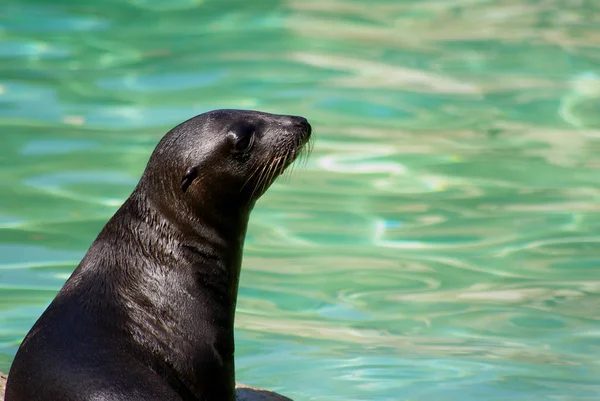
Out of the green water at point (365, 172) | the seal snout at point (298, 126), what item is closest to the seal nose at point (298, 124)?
the seal snout at point (298, 126)

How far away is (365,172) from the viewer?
32.3 ft

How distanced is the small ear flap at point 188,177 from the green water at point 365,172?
1.63 m

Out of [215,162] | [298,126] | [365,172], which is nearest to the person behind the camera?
[215,162]

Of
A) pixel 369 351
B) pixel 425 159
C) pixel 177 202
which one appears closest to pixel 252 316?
pixel 369 351

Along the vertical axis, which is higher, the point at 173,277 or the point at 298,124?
the point at 298,124

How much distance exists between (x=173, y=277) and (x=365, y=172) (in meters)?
5.21

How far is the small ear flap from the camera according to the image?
4.79 m

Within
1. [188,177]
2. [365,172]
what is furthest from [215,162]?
[365,172]

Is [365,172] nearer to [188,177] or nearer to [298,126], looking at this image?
[298,126]

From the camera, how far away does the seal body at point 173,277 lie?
170 inches

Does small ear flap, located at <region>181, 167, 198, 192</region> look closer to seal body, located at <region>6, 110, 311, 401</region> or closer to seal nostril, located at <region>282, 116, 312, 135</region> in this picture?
seal body, located at <region>6, 110, 311, 401</region>

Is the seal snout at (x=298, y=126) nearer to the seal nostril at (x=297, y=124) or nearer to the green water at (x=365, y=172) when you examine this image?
the seal nostril at (x=297, y=124)

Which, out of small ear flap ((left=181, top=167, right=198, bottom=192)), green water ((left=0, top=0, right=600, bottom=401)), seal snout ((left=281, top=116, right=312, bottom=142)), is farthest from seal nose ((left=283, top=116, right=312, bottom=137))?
green water ((left=0, top=0, right=600, bottom=401))

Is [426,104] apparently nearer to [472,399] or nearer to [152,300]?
[472,399]
